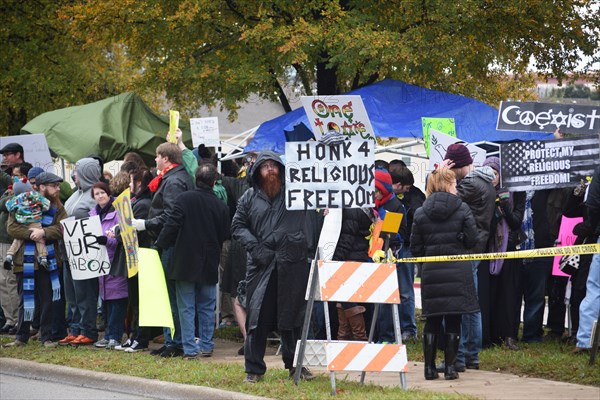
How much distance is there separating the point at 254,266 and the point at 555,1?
981 centimetres

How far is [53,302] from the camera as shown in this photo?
41.8 feet

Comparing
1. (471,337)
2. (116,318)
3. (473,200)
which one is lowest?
(116,318)

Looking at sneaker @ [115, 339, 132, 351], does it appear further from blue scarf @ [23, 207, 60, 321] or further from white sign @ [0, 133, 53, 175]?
white sign @ [0, 133, 53, 175]

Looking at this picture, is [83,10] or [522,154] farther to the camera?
[83,10]

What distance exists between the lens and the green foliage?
16.6 meters

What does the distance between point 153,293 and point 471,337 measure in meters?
3.17

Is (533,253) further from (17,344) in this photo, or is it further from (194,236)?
(17,344)

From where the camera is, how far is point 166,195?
11.5 meters

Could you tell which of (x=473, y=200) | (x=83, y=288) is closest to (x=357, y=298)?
(x=473, y=200)

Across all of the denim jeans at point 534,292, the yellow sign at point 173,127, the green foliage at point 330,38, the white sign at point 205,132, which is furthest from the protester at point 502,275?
the green foliage at point 330,38

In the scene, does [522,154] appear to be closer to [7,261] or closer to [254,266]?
[254,266]

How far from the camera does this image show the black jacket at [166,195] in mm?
11383

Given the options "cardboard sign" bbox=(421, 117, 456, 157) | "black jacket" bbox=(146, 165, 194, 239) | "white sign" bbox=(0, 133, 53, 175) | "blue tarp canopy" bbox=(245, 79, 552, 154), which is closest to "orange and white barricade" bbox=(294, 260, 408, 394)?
"black jacket" bbox=(146, 165, 194, 239)

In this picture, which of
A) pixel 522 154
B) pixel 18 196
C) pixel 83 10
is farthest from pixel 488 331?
pixel 83 10
